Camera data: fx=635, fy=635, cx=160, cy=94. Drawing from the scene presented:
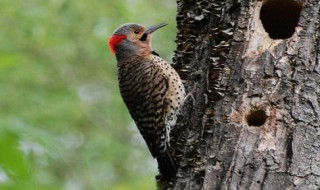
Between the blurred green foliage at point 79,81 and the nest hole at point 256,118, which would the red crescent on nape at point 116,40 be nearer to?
the nest hole at point 256,118

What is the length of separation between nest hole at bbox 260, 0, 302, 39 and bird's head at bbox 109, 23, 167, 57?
1.20m

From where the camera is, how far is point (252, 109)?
2.78m

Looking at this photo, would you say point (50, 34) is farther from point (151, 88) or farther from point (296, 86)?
point (296, 86)

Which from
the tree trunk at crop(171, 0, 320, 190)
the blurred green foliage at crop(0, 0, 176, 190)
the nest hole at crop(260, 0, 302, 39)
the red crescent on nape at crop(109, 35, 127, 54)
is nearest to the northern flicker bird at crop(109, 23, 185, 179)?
the red crescent on nape at crop(109, 35, 127, 54)

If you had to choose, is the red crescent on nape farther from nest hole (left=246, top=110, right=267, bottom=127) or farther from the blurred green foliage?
the blurred green foliage

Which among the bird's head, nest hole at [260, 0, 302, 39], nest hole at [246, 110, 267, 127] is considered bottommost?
nest hole at [246, 110, 267, 127]

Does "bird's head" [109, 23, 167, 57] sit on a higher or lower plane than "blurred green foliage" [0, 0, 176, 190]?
lower

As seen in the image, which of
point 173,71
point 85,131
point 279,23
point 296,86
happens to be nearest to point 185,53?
point 173,71

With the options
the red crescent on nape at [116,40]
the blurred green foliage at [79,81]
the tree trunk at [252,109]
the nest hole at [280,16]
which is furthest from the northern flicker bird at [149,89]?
the blurred green foliage at [79,81]

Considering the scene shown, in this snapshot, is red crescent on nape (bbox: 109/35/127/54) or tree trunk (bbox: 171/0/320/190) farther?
red crescent on nape (bbox: 109/35/127/54)

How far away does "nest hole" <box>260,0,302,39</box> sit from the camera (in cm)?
319

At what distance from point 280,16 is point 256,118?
834mm

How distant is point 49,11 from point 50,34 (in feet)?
1.01

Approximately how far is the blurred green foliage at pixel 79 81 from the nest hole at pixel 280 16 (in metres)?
3.49
